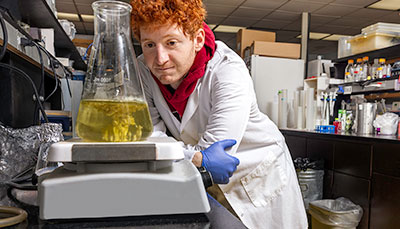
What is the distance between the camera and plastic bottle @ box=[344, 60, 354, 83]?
3239 millimetres

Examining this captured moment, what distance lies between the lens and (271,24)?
18.7 ft

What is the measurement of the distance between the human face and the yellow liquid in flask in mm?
376

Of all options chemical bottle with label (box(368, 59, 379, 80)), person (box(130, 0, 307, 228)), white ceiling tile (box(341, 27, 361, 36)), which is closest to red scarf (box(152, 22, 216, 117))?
person (box(130, 0, 307, 228))

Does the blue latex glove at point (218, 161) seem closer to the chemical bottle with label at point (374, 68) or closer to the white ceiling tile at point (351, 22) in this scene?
the chemical bottle with label at point (374, 68)

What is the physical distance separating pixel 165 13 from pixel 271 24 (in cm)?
522

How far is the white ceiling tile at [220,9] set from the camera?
485 cm

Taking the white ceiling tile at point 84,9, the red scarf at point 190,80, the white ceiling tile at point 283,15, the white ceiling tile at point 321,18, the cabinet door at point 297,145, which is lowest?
the cabinet door at point 297,145

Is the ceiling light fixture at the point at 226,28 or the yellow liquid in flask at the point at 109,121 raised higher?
the ceiling light fixture at the point at 226,28

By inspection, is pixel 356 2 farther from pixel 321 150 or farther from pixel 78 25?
pixel 78 25

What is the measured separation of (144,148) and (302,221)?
41.2 inches

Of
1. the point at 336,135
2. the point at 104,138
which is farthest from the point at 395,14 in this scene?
the point at 104,138

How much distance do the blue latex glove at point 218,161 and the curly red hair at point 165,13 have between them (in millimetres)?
355

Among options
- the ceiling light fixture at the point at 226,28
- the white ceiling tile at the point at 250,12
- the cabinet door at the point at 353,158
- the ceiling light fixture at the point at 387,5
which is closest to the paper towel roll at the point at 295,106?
the cabinet door at the point at 353,158

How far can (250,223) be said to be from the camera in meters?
1.19
